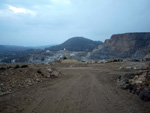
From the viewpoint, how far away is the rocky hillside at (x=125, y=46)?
50.5m

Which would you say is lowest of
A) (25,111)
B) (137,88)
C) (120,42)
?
(25,111)

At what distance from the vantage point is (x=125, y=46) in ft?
185

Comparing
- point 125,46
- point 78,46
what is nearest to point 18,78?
point 125,46

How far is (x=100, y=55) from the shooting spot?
57.5 m

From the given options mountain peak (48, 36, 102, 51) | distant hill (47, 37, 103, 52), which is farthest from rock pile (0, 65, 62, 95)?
mountain peak (48, 36, 102, 51)

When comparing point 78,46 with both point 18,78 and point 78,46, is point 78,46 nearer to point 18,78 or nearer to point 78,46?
point 78,46

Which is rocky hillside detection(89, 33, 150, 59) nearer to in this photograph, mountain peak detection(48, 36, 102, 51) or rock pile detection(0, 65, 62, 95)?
mountain peak detection(48, 36, 102, 51)

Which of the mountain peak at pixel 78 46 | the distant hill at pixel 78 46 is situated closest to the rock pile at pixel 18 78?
the distant hill at pixel 78 46

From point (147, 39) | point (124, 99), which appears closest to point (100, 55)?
point (147, 39)

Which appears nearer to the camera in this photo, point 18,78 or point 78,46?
point 18,78

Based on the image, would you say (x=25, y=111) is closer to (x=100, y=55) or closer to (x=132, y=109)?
(x=132, y=109)

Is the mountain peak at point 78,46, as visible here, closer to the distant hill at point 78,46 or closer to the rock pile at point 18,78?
the distant hill at point 78,46

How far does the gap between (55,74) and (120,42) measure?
5625 cm

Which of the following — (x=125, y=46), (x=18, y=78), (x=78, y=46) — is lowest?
(x=18, y=78)
